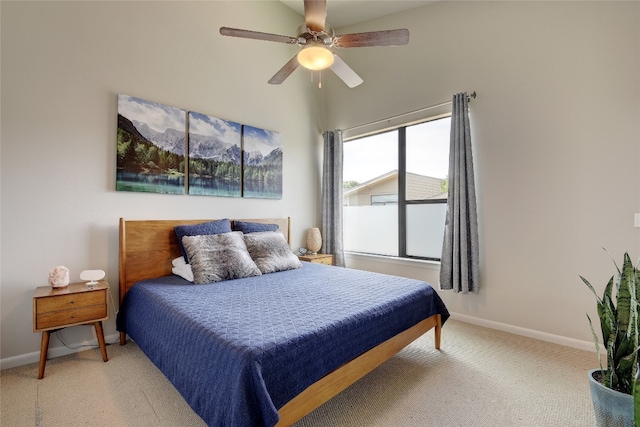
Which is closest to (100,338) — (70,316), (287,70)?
(70,316)

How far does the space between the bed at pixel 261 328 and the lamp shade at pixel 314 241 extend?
121 cm

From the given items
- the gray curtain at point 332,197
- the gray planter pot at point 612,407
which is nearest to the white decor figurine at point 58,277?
the gray curtain at point 332,197

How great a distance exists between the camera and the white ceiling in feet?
11.3

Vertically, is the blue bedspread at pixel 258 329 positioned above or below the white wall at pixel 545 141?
below

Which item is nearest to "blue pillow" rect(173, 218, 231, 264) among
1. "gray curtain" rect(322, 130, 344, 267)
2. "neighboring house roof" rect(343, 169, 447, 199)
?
"gray curtain" rect(322, 130, 344, 267)

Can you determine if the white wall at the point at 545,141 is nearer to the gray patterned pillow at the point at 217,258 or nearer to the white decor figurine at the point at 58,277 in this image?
the gray patterned pillow at the point at 217,258

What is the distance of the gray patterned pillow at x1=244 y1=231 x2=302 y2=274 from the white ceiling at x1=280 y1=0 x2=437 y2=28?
2978mm

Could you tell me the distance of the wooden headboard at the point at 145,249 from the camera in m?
2.51

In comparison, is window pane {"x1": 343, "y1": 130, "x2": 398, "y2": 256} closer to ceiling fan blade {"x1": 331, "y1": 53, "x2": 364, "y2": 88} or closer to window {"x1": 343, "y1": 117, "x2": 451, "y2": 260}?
window {"x1": 343, "y1": 117, "x2": 451, "y2": 260}

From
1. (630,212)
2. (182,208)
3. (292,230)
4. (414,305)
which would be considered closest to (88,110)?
(182,208)

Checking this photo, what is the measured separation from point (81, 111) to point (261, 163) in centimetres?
176

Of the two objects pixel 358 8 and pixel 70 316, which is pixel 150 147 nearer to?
pixel 70 316

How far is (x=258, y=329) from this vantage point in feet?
4.73

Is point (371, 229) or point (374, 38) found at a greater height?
point (374, 38)
